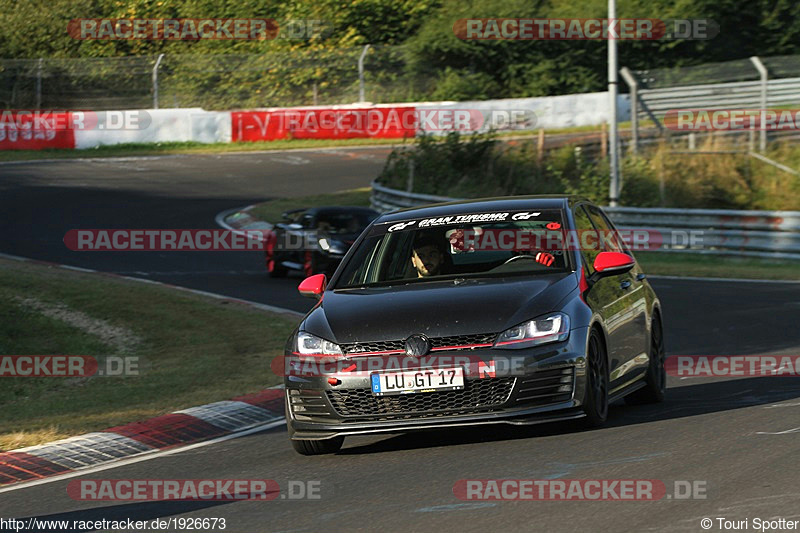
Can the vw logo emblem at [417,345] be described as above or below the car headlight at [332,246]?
above

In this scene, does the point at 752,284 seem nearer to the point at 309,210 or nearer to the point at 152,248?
the point at 309,210

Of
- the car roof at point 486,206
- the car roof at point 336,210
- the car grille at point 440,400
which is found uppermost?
the car roof at point 486,206

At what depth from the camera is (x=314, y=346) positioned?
806 cm

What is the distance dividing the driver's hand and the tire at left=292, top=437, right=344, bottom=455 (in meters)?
1.71

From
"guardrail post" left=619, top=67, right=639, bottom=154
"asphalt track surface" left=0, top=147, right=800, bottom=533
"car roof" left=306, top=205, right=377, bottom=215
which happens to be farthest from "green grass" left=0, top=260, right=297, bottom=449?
"guardrail post" left=619, top=67, right=639, bottom=154

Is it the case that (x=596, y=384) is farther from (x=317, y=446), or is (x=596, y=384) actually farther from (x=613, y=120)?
(x=613, y=120)

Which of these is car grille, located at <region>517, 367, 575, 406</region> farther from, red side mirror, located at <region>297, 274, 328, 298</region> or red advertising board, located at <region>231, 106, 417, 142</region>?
red advertising board, located at <region>231, 106, 417, 142</region>

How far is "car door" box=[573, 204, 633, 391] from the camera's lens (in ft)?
28.1

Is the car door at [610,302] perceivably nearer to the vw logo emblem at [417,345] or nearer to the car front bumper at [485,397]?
the car front bumper at [485,397]

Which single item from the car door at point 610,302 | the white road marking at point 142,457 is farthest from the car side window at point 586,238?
the white road marking at point 142,457

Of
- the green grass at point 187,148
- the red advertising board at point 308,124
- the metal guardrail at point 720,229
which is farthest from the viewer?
the red advertising board at point 308,124

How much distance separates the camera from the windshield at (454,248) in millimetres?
8922

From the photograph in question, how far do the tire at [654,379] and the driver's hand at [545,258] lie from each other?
1293 mm

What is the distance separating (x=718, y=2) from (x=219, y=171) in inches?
921
